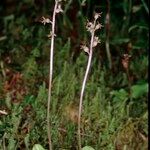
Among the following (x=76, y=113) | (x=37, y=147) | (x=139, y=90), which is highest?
(x=139, y=90)

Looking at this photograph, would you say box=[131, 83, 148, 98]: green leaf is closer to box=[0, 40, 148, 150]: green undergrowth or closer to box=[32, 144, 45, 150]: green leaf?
box=[0, 40, 148, 150]: green undergrowth

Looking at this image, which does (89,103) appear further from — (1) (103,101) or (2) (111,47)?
(2) (111,47)

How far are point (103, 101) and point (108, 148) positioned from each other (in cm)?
41

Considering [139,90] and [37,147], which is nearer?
[37,147]

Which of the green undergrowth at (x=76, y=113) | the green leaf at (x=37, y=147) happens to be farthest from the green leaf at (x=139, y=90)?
the green leaf at (x=37, y=147)

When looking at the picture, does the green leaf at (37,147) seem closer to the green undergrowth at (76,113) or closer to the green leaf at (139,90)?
the green undergrowth at (76,113)

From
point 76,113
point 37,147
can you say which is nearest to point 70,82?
point 76,113

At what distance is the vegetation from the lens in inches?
87.2

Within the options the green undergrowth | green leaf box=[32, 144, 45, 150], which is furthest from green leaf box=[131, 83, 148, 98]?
green leaf box=[32, 144, 45, 150]

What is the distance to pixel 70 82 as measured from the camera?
8.49 ft

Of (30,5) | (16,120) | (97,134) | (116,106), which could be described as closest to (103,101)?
(116,106)

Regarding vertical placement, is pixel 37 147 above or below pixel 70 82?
below

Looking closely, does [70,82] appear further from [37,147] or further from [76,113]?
[37,147]

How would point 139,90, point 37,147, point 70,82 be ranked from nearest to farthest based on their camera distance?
point 37,147 → point 139,90 → point 70,82
